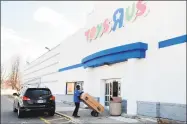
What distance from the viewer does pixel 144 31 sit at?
14344 millimetres

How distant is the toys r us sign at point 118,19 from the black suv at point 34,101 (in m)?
6.07

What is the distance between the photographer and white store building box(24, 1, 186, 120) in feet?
40.0

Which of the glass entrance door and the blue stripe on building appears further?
the glass entrance door

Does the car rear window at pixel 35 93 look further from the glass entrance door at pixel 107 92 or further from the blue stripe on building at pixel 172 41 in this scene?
the blue stripe on building at pixel 172 41

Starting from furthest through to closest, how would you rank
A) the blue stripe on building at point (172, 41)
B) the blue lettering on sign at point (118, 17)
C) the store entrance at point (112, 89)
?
the store entrance at point (112, 89) < the blue lettering on sign at point (118, 17) < the blue stripe on building at point (172, 41)

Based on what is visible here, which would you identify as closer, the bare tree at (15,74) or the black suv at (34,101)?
the black suv at (34,101)

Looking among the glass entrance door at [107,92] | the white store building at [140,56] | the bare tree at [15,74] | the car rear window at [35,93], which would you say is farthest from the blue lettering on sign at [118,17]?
the bare tree at [15,74]

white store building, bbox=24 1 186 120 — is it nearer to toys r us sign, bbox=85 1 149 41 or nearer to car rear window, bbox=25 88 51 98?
toys r us sign, bbox=85 1 149 41

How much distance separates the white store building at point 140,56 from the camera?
40.0ft

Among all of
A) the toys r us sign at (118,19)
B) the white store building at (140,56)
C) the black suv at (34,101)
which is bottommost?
the black suv at (34,101)

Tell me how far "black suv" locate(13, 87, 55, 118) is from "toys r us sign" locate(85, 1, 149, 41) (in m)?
6.07

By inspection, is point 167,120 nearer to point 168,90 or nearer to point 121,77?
point 168,90

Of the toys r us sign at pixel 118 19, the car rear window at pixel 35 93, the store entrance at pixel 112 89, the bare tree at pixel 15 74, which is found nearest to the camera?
the car rear window at pixel 35 93

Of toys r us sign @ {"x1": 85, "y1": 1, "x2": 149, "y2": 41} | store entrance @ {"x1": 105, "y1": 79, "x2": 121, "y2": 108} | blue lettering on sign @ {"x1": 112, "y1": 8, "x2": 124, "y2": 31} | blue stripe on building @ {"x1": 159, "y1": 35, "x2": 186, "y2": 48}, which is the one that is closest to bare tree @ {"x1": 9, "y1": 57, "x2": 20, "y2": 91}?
toys r us sign @ {"x1": 85, "y1": 1, "x2": 149, "y2": 41}
